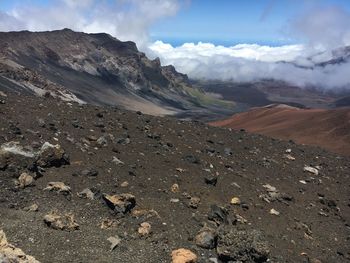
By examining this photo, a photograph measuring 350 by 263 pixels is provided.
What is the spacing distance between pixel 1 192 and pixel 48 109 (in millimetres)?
8476

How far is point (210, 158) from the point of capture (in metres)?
20.1

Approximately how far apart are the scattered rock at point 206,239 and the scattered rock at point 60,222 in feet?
9.62

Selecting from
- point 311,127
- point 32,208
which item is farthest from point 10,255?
point 311,127

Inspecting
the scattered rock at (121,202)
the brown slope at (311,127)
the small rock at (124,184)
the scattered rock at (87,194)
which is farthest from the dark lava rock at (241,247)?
the brown slope at (311,127)

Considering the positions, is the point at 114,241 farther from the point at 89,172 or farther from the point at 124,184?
the point at 89,172

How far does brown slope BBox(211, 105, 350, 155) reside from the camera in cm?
4147

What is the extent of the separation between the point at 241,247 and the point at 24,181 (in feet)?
19.3

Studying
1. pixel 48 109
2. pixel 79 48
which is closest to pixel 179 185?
pixel 48 109

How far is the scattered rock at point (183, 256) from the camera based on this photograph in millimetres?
11195

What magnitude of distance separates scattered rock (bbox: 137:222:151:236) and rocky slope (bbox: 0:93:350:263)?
3cm

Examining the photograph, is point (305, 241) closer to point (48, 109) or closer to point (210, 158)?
point (210, 158)

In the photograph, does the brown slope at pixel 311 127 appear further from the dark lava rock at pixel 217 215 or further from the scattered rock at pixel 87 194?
the scattered rock at pixel 87 194

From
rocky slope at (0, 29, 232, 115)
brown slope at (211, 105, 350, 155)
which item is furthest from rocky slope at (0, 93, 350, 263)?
rocky slope at (0, 29, 232, 115)

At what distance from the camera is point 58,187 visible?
13.4 meters
